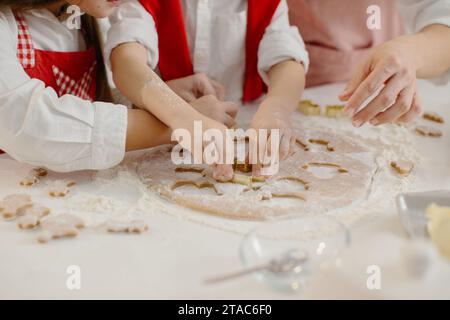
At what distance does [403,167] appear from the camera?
2.71 ft

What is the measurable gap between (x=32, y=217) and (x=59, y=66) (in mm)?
337

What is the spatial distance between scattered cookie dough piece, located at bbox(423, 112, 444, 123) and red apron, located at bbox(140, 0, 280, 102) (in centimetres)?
33

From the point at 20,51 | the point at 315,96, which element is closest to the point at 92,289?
the point at 20,51

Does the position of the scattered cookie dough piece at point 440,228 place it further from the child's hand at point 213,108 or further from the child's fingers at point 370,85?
the child's hand at point 213,108

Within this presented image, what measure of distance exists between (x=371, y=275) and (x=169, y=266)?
205mm

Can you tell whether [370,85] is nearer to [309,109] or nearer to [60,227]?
[309,109]

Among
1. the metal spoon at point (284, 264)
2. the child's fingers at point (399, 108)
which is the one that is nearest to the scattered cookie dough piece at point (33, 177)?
the metal spoon at point (284, 264)

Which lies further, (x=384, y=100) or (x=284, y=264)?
(x=384, y=100)

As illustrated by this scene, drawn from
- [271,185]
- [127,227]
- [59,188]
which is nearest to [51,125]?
[59,188]

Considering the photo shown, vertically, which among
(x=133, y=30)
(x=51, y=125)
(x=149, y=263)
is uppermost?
(x=133, y=30)

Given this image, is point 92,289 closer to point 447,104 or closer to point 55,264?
point 55,264

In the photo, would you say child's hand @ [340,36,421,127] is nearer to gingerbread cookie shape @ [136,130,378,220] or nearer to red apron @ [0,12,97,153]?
gingerbread cookie shape @ [136,130,378,220]

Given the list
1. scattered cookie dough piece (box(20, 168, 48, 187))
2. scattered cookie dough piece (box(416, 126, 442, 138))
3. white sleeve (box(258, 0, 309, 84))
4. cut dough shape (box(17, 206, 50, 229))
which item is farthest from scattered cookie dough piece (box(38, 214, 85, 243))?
scattered cookie dough piece (box(416, 126, 442, 138))

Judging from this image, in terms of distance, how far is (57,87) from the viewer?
933 mm
